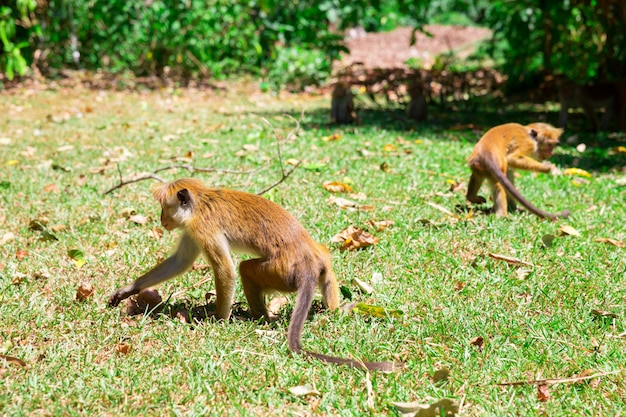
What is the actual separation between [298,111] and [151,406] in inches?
396

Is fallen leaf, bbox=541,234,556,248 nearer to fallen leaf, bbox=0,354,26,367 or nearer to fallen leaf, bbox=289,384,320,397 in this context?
fallen leaf, bbox=289,384,320,397

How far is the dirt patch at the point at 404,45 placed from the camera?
21.9 m

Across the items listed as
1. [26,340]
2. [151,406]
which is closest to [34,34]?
[26,340]

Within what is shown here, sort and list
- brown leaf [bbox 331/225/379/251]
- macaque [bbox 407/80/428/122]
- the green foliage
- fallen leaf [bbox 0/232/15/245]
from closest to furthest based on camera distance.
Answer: brown leaf [bbox 331/225/379/251]
fallen leaf [bbox 0/232/15/245]
macaque [bbox 407/80/428/122]
the green foliage

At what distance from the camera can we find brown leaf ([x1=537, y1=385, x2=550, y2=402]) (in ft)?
9.84

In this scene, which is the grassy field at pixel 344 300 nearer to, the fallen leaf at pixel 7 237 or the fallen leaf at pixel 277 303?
the fallen leaf at pixel 7 237

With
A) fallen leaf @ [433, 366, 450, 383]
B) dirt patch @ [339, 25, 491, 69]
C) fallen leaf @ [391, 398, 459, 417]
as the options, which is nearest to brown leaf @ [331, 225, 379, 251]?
fallen leaf @ [433, 366, 450, 383]

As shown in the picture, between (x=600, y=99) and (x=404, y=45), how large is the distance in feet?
44.5

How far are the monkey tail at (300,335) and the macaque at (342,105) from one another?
7.26 metres

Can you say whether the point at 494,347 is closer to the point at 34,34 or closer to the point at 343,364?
the point at 343,364

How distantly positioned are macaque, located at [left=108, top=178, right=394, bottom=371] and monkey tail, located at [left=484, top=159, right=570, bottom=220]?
2.43m

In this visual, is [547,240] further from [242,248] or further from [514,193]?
[242,248]

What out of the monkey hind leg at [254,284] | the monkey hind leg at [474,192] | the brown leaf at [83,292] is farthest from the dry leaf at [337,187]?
the brown leaf at [83,292]

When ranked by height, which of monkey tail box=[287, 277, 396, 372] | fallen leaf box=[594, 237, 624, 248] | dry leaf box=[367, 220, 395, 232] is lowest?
fallen leaf box=[594, 237, 624, 248]
